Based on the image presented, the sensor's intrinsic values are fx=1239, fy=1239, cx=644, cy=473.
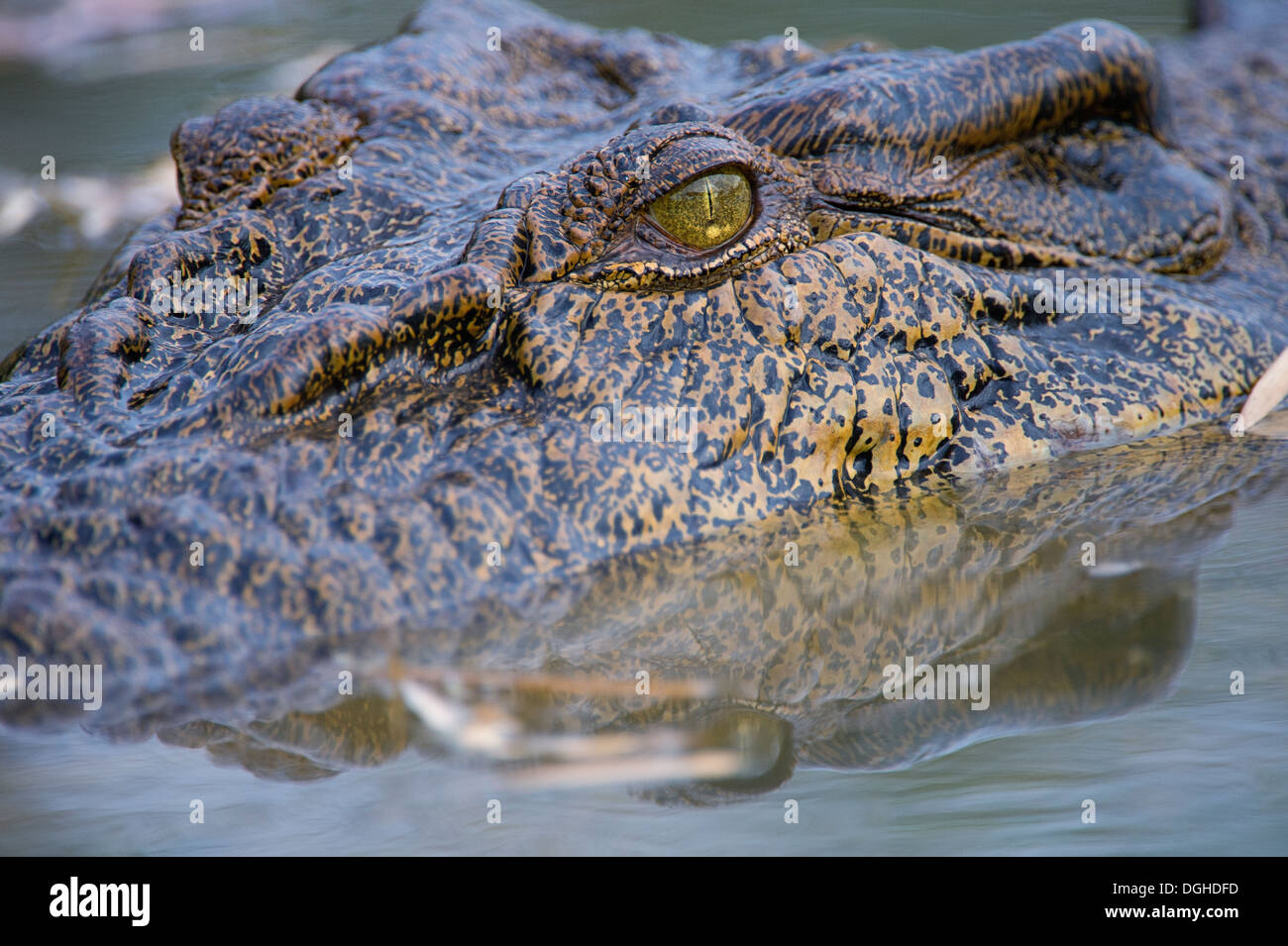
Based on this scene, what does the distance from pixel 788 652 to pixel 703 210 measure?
3.79 feet

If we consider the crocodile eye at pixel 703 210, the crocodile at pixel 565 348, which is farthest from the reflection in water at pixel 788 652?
the crocodile eye at pixel 703 210

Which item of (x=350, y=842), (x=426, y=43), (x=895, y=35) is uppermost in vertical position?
(x=895, y=35)

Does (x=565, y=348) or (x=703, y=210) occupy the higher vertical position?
(x=703, y=210)

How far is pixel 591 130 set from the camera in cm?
391

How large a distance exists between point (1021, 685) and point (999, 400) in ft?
3.48

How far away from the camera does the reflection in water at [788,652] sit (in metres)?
2.28

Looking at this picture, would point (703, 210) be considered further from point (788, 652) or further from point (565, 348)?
point (788, 652)

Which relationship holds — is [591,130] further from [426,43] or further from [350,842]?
[350,842]

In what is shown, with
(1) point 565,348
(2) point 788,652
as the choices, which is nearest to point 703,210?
(1) point 565,348

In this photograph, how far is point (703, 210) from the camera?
10.2ft

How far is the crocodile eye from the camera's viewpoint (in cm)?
310

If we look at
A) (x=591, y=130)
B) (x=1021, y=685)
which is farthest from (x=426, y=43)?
(x=1021, y=685)

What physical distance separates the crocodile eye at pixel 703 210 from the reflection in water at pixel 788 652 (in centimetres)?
75

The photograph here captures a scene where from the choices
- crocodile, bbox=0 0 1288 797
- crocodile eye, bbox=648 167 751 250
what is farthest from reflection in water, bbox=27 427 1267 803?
crocodile eye, bbox=648 167 751 250
